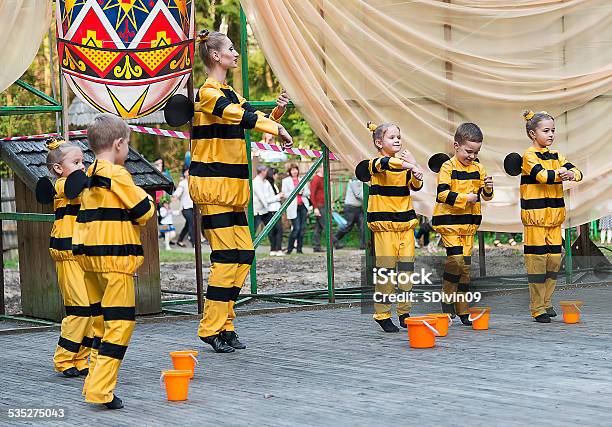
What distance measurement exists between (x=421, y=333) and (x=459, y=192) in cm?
129

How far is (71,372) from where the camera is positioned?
6.59m

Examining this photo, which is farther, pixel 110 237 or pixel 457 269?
pixel 457 269

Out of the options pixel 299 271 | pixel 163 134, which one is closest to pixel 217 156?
pixel 163 134

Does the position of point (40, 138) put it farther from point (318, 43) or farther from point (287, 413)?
point (287, 413)

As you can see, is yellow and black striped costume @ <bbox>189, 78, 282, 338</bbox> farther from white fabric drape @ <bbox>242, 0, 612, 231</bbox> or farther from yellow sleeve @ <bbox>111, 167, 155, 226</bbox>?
white fabric drape @ <bbox>242, 0, 612, 231</bbox>

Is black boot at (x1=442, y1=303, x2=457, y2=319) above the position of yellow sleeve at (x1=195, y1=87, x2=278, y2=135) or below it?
below

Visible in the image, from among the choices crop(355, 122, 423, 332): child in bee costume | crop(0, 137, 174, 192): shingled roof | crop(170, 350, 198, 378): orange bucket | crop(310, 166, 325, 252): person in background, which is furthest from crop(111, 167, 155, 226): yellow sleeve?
crop(310, 166, 325, 252): person in background

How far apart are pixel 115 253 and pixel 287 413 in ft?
3.79

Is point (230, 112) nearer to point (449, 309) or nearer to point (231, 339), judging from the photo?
point (231, 339)

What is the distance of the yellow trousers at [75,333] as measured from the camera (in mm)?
6629

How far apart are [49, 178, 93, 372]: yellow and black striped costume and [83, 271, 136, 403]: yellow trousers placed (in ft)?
3.27

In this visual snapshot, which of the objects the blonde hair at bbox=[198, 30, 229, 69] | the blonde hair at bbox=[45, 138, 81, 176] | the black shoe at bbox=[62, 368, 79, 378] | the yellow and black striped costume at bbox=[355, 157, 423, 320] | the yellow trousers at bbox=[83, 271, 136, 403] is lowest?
the black shoe at bbox=[62, 368, 79, 378]

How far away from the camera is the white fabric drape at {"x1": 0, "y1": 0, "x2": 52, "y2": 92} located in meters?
7.91

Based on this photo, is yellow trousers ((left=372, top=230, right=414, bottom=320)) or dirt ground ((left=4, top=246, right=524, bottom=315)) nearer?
yellow trousers ((left=372, top=230, right=414, bottom=320))
